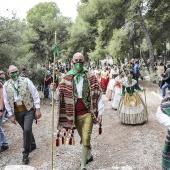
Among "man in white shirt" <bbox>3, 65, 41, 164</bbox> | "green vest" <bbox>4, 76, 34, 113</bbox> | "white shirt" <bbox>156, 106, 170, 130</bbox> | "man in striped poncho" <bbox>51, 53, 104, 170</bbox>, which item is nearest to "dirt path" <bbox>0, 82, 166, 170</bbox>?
"man in white shirt" <bbox>3, 65, 41, 164</bbox>

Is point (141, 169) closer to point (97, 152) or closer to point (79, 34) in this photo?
point (97, 152)

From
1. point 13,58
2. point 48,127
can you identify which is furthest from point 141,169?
point 13,58

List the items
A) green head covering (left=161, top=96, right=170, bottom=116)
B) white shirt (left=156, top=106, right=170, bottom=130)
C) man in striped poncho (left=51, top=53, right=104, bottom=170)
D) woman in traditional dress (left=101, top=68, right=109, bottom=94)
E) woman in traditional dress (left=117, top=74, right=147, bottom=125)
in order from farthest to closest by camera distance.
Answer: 1. woman in traditional dress (left=101, top=68, right=109, bottom=94)
2. woman in traditional dress (left=117, top=74, right=147, bottom=125)
3. man in striped poncho (left=51, top=53, right=104, bottom=170)
4. green head covering (left=161, top=96, right=170, bottom=116)
5. white shirt (left=156, top=106, right=170, bottom=130)

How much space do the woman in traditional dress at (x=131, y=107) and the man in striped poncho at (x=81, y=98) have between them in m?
2.98

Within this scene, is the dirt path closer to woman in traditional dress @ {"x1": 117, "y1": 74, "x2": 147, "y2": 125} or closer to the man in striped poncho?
woman in traditional dress @ {"x1": 117, "y1": 74, "x2": 147, "y2": 125}

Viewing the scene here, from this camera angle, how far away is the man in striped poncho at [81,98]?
4457 mm

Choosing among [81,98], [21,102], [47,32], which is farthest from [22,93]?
[47,32]

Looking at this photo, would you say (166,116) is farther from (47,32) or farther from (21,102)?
(47,32)

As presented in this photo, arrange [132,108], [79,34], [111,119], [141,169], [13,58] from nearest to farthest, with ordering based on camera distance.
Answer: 1. [141,169]
2. [132,108]
3. [111,119]
4. [13,58]
5. [79,34]

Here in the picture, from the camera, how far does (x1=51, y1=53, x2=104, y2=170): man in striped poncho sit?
4.46 meters

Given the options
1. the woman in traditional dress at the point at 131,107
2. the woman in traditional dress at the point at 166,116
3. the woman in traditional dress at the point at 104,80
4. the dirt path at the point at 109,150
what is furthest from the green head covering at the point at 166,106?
the woman in traditional dress at the point at 104,80

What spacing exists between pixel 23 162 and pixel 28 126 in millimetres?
675

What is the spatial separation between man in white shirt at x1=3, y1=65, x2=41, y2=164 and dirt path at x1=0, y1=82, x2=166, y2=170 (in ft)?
1.97

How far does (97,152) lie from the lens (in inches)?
218
